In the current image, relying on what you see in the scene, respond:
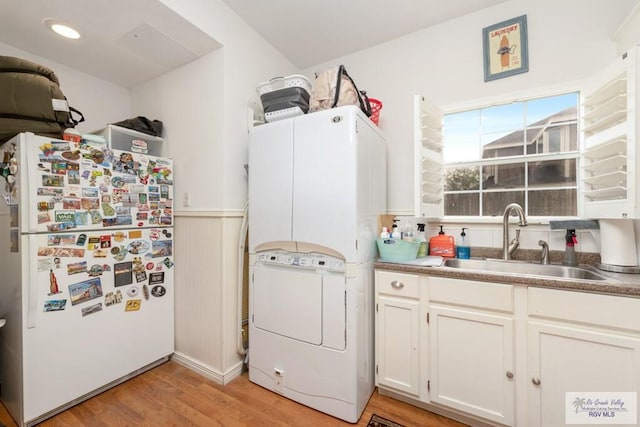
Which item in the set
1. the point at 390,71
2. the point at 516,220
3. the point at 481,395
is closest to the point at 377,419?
the point at 481,395

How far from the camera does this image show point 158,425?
144 centimetres

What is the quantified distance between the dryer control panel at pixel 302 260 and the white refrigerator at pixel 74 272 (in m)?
0.95

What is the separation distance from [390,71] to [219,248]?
2037mm

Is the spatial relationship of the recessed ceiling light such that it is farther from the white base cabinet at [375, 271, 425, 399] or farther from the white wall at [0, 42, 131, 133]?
the white base cabinet at [375, 271, 425, 399]

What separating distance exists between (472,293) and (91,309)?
233cm

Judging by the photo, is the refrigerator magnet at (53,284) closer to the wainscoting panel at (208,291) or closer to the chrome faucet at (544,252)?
the wainscoting panel at (208,291)

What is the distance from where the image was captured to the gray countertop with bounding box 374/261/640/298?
110 centimetres

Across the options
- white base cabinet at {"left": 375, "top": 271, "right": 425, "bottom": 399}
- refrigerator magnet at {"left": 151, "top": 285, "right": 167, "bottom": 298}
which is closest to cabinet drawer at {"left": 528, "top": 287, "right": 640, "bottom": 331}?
white base cabinet at {"left": 375, "top": 271, "right": 425, "bottom": 399}

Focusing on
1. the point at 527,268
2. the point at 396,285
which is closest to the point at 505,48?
the point at 527,268

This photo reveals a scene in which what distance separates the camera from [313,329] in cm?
157

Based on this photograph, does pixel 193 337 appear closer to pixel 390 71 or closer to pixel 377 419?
pixel 377 419

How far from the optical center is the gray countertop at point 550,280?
1.10m

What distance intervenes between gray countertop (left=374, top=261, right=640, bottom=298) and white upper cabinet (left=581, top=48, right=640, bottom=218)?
324mm

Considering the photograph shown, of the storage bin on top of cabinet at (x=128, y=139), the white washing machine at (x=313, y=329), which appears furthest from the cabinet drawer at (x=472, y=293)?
the storage bin on top of cabinet at (x=128, y=139)
